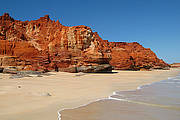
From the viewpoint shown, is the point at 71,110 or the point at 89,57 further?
the point at 89,57

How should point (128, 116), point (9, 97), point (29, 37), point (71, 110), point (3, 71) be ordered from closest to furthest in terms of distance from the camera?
point (128, 116) → point (71, 110) → point (9, 97) → point (3, 71) → point (29, 37)

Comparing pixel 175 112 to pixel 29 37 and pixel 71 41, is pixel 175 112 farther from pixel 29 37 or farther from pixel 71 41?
pixel 29 37

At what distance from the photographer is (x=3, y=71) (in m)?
9.69

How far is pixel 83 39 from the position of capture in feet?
47.3

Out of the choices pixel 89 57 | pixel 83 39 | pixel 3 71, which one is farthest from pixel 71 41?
pixel 3 71

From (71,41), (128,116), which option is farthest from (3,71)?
(128,116)

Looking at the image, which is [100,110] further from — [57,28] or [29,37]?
[29,37]

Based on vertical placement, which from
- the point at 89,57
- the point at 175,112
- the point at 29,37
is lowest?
the point at 175,112

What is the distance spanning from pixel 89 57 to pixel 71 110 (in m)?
11.2


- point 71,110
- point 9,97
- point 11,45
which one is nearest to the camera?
point 71,110

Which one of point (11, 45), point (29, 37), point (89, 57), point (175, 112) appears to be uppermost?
A: point (29, 37)

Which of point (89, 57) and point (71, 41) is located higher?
point (71, 41)

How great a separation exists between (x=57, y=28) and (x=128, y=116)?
1553 cm

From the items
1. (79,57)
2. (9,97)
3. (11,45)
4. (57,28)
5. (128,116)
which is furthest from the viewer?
(57,28)
